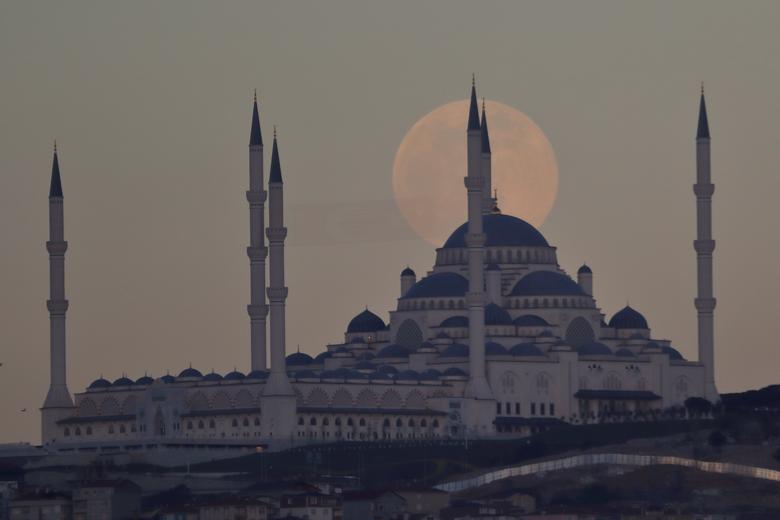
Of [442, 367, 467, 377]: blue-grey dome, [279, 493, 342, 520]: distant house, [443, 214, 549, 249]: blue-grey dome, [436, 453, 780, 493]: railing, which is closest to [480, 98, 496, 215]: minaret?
[443, 214, 549, 249]: blue-grey dome

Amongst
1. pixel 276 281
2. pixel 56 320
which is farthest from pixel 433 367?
pixel 56 320

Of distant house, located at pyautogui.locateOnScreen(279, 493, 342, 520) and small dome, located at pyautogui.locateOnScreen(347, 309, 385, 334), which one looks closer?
distant house, located at pyautogui.locateOnScreen(279, 493, 342, 520)

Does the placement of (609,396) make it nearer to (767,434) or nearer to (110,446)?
(767,434)

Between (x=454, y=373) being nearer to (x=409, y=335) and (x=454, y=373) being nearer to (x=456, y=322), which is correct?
(x=456, y=322)

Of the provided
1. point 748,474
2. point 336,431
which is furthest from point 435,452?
point 748,474

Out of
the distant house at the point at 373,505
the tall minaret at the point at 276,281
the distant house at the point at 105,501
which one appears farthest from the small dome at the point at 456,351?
the distant house at the point at 373,505

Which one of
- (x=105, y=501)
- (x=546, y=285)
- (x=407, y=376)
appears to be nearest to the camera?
(x=105, y=501)

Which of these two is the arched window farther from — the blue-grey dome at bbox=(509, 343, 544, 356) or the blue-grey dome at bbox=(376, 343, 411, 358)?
the blue-grey dome at bbox=(509, 343, 544, 356)
